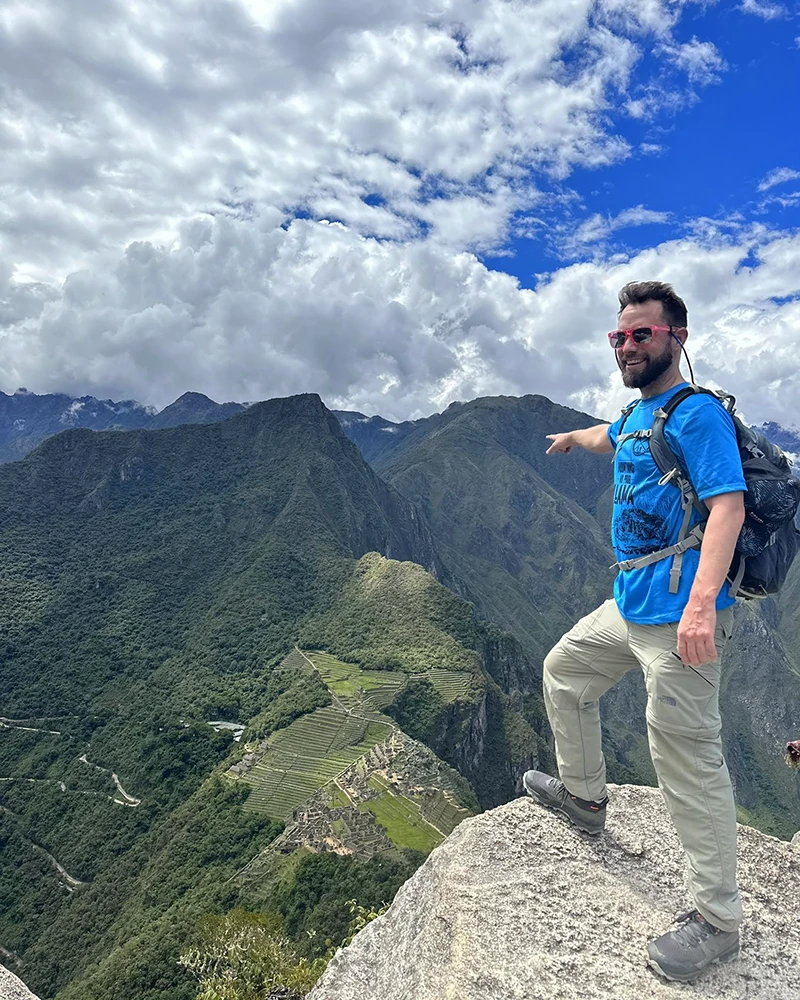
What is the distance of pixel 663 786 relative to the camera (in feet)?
12.6

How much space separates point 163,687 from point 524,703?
53229mm

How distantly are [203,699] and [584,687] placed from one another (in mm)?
73313

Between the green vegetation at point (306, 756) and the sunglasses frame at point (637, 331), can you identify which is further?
the green vegetation at point (306, 756)

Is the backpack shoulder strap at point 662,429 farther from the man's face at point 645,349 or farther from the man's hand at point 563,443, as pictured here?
the man's hand at point 563,443

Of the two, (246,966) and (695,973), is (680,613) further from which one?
(246,966)

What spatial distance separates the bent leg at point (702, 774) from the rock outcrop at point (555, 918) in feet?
1.56

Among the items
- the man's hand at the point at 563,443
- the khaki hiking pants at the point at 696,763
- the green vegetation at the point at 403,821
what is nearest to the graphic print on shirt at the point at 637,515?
the khaki hiking pants at the point at 696,763

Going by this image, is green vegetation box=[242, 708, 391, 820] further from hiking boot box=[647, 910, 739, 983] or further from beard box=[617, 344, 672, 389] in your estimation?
beard box=[617, 344, 672, 389]

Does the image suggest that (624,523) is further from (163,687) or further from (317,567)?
(317,567)

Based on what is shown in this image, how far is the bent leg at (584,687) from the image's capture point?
4453mm

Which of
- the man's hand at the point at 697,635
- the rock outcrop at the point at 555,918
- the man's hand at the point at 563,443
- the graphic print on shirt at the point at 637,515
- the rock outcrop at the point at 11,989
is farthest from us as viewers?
the rock outcrop at the point at 11,989

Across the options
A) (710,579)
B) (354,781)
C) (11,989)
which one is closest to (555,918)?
(710,579)

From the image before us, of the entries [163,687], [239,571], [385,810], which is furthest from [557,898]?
[239,571]

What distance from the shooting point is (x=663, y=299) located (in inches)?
160
